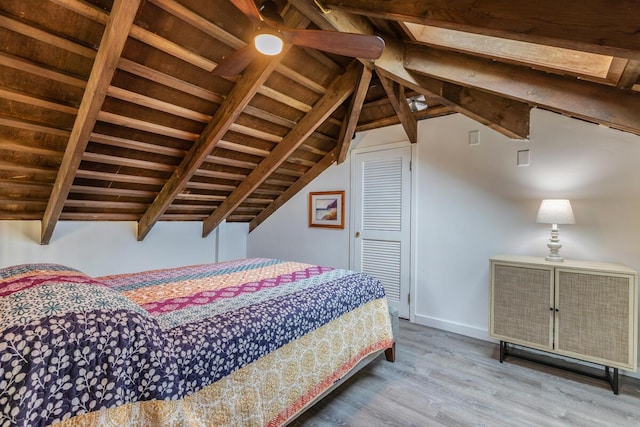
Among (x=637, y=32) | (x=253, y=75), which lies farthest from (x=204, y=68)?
(x=637, y=32)

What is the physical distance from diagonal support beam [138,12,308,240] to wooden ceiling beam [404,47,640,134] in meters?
1.05

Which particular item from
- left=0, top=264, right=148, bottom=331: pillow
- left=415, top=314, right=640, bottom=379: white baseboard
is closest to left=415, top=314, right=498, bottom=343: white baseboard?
left=415, top=314, right=640, bottom=379: white baseboard

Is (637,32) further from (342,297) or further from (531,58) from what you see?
(342,297)

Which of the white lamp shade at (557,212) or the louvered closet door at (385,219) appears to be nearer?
the white lamp shade at (557,212)

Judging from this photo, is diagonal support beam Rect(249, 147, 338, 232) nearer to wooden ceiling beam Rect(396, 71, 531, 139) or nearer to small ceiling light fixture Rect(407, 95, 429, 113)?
small ceiling light fixture Rect(407, 95, 429, 113)

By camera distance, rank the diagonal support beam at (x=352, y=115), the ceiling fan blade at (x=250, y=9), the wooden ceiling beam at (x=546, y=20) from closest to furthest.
Answer: the wooden ceiling beam at (x=546, y=20) → the ceiling fan blade at (x=250, y=9) → the diagonal support beam at (x=352, y=115)

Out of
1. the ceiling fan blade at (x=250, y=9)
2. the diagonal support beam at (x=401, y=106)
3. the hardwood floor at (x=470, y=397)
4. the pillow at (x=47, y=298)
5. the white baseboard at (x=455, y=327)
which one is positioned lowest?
the hardwood floor at (x=470, y=397)

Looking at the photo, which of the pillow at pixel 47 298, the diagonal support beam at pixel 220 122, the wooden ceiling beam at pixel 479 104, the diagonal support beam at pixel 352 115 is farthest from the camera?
the diagonal support beam at pixel 352 115

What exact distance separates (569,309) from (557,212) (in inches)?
30.0

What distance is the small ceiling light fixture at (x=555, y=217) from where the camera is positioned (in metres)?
2.46

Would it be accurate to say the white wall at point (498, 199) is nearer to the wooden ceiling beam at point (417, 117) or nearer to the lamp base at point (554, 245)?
the wooden ceiling beam at point (417, 117)

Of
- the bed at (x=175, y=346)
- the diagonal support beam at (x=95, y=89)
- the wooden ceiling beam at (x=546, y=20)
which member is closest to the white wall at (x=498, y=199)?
the bed at (x=175, y=346)

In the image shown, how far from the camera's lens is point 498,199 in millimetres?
3086

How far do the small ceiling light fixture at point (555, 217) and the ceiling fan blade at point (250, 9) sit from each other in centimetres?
258
